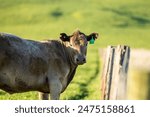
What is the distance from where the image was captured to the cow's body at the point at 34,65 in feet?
30.1

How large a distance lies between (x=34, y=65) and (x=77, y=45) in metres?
1.05

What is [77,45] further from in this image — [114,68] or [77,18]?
[77,18]

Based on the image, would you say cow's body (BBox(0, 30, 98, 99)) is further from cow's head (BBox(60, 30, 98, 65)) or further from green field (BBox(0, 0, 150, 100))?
green field (BBox(0, 0, 150, 100))

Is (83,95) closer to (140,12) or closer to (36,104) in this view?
(36,104)

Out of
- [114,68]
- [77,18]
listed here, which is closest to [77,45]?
[114,68]

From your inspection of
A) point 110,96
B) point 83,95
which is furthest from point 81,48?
point 83,95

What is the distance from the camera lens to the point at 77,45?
10305mm

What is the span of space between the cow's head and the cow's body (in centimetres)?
8

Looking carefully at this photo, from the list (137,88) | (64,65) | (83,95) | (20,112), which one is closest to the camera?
(137,88)

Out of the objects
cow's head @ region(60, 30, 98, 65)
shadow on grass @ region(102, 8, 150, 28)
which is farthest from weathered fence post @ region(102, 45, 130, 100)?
shadow on grass @ region(102, 8, 150, 28)

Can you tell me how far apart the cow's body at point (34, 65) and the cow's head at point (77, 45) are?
76 millimetres

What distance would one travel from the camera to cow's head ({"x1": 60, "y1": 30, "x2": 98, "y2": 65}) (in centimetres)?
1012

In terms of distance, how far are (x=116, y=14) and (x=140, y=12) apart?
14.3 ft

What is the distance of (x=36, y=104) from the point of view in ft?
24.8
